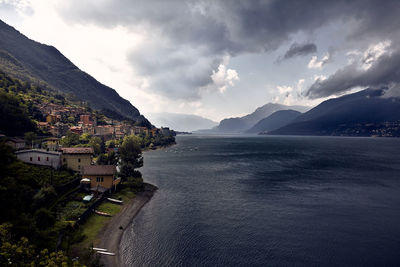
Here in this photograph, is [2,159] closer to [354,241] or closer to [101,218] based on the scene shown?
[101,218]

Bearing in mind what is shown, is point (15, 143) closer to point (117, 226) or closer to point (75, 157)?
point (75, 157)

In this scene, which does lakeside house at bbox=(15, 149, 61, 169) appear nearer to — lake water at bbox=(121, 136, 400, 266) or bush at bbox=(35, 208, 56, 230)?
bush at bbox=(35, 208, 56, 230)

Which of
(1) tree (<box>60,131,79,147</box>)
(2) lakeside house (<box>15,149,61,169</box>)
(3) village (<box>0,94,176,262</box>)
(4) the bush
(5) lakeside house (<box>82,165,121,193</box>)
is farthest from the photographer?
(1) tree (<box>60,131,79,147</box>)

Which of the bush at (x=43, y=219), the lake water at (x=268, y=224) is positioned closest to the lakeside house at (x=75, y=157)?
the lake water at (x=268, y=224)

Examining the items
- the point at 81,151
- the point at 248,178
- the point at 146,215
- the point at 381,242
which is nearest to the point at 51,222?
the point at 146,215

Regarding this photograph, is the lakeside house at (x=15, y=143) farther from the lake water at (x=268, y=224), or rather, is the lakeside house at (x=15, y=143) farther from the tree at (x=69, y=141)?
the lake water at (x=268, y=224)

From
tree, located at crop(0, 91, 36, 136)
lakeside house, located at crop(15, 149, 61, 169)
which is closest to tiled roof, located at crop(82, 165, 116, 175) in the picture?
lakeside house, located at crop(15, 149, 61, 169)
